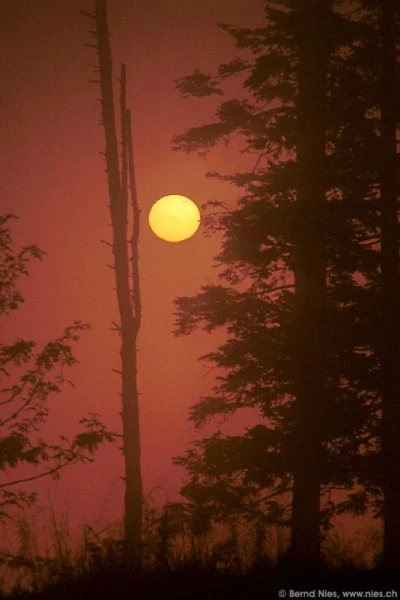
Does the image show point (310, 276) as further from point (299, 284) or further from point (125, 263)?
point (125, 263)

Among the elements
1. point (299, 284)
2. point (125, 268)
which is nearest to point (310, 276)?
point (299, 284)

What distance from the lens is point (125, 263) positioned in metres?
13.5

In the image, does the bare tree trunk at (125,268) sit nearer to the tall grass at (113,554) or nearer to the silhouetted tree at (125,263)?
the silhouetted tree at (125,263)

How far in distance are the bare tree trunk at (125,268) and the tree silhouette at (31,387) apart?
1.26 meters

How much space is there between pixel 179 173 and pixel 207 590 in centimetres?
4126

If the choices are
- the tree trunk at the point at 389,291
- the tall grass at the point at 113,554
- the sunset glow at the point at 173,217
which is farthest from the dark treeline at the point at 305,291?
the sunset glow at the point at 173,217

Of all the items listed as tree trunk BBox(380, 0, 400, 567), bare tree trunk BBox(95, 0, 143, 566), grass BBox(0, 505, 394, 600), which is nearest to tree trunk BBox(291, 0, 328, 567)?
tree trunk BBox(380, 0, 400, 567)

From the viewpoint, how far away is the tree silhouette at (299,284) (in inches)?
398

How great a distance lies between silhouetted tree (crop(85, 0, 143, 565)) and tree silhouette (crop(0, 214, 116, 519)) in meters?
1.29

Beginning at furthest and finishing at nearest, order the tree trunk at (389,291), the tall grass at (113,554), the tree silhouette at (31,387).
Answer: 1. the tree silhouette at (31,387)
2. the tree trunk at (389,291)
3. the tall grass at (113,554)

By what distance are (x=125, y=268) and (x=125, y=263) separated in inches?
5.2

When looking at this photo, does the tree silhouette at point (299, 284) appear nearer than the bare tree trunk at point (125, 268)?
Yes

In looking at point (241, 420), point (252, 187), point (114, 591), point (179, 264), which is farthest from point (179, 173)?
point (114, 591)

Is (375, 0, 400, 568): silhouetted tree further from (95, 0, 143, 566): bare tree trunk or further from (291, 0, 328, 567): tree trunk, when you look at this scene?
(95, 0, 143, 566): bare tree trunk
